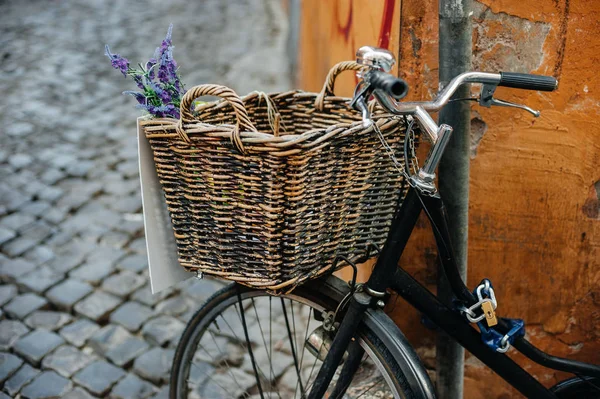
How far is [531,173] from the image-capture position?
2.29 metres

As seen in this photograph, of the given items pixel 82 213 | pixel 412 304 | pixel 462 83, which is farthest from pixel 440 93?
pixel 82 213

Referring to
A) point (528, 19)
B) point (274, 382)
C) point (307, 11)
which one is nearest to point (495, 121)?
point (528, 19)

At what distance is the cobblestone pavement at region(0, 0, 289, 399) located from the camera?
119 inches

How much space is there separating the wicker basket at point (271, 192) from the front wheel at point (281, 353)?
0.77 feet

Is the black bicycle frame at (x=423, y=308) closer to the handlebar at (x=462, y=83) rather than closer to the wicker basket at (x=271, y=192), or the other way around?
the wicker basket at (x=271, y=192)

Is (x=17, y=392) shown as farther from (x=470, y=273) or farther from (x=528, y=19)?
(x=528, y=19)

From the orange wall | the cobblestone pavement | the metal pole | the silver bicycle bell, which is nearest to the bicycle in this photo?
the silver bicycle bell

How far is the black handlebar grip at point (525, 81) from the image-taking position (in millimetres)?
1653

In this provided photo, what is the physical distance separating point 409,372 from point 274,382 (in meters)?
1.24

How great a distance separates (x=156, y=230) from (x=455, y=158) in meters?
0.98

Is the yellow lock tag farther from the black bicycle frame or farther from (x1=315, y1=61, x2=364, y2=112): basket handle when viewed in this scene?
(x1=315, y1=61, x2=364, y2=112): basket handle

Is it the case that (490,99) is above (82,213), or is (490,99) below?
above

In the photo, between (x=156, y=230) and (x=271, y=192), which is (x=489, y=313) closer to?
(x=271, y=192)

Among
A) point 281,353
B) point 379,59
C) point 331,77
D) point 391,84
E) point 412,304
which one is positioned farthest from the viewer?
point 281,353
